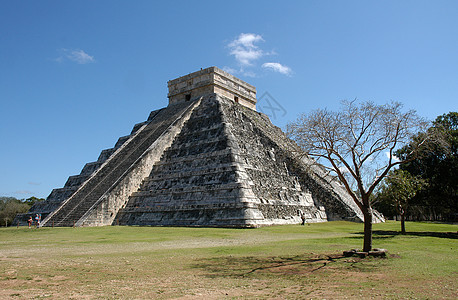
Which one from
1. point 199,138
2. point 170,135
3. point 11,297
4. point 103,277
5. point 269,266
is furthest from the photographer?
point 170,135

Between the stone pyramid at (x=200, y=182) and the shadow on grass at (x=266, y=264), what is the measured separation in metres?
7.73

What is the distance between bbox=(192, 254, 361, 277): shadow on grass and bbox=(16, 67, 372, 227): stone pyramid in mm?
7727

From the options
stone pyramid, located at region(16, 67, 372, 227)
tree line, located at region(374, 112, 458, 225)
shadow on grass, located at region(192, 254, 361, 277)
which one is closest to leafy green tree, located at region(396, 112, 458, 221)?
tree line, located at region(374, 112, 458, 225)

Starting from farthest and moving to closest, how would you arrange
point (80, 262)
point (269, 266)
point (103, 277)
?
1. point (80, 262)
2. point (269, 266)
3. point (103, 277)

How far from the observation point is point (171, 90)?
31156 millimetres

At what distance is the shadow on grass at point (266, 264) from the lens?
6550mm

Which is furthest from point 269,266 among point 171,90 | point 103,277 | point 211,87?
point 171,90

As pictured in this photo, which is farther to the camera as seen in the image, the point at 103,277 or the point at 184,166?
the point at 184,166

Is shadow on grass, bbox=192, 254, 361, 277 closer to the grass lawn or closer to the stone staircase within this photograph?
the grass lawn

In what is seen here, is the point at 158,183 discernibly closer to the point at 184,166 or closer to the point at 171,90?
the point at 184,166

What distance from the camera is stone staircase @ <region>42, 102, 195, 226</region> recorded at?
2075 cm

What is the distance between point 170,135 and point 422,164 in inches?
586

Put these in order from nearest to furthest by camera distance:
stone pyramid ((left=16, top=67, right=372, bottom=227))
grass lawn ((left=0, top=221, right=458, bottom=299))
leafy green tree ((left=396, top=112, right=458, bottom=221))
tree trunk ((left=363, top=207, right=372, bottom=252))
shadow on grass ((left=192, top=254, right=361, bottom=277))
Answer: grass lawn ((left=0, top=221, right=458, bottom=299))
shadow on grass ((left=192, top=254, right=361, bottom=277))
tree trunk ((left=363, top=207, right=372, bottom=252))
leafy green tree ((left=396, top=112, right=458, bottom=221))
stone pyramid ((left=16, top=67, right=372, bottom=227))

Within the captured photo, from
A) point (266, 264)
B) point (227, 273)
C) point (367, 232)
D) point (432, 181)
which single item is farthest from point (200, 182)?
point (227, 273)
